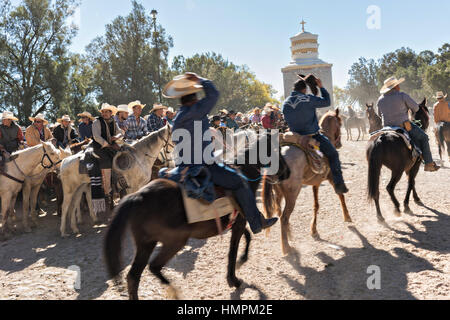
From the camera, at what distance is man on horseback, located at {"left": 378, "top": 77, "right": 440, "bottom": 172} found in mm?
7254

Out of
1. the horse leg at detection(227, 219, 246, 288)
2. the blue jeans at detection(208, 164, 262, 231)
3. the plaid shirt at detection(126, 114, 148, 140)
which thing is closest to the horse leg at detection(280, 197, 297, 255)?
the horse leg at detection(227, 219, 246, 288)

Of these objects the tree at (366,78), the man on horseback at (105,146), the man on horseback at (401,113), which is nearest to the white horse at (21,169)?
the man on horseback at (105,146)

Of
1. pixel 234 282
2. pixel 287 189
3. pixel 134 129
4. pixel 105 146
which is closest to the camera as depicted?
pixel 234 282

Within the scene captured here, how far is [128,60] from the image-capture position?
3628 cm

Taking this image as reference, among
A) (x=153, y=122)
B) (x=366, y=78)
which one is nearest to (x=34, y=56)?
(x=153, y=122)

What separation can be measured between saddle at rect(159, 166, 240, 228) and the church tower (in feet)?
137

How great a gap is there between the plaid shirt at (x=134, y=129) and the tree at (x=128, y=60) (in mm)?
26878

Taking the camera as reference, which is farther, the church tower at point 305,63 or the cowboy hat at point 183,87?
the church tower at point 305,63

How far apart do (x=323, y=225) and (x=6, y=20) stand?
32.6 meters

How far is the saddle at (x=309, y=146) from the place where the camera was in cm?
577

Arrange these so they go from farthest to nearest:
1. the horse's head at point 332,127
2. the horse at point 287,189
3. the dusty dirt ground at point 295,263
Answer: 1. the horse's head at point 332,127
2. the horse at point 287,189
3. the dusty dirt ground at point 295,263

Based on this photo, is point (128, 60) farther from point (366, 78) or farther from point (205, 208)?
point (366, 78)

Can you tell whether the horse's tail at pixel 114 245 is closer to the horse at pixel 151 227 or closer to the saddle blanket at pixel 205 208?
the horse at pixel 151 227

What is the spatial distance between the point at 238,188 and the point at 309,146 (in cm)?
209
